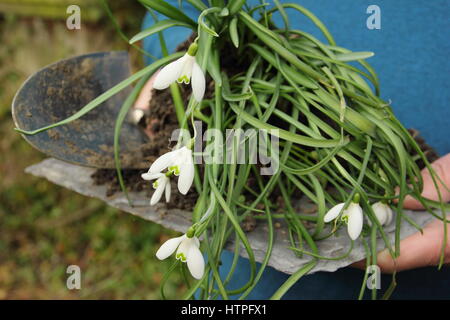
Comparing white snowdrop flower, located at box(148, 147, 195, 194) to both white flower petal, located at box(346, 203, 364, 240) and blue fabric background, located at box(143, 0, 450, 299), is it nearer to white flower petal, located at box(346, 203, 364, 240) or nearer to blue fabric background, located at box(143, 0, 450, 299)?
white flower petal, located at box(346, 203, 364, 240)

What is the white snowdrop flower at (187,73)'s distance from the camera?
1.82ft

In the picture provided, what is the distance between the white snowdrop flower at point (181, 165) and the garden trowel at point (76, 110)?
173 mm

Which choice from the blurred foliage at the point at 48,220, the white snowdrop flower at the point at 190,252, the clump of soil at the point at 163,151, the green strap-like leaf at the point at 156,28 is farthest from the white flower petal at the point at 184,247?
the blurred foliage at the point at 48,220

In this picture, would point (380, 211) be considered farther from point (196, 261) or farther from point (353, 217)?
point (196, 261)

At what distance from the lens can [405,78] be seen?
900 mm

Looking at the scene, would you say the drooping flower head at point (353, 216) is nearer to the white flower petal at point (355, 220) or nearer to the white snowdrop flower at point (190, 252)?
the white flower petal at point (355, 220)

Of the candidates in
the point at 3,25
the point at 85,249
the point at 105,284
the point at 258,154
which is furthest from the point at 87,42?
the point at 258,154

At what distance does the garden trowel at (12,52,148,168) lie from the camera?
27.7 inches

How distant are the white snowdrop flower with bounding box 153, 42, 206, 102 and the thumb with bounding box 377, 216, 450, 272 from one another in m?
0.33

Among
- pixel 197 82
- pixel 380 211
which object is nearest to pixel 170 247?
pixel 197 82

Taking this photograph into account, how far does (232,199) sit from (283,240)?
93 mm

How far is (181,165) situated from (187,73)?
103 millimetres

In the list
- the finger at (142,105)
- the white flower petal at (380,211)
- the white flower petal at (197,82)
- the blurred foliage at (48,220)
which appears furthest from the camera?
the blurred foliage at (48,220)
